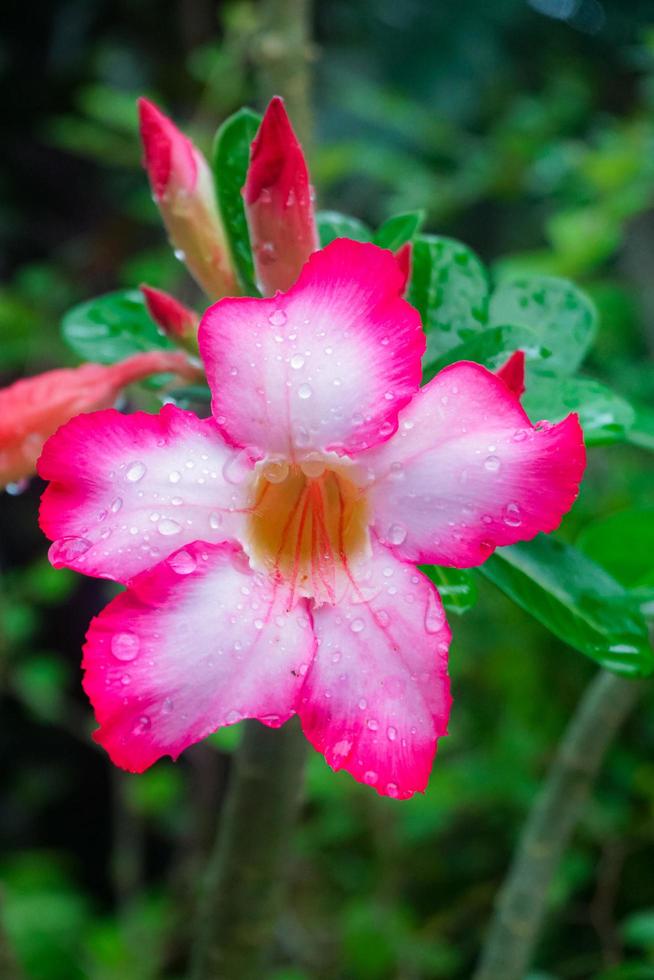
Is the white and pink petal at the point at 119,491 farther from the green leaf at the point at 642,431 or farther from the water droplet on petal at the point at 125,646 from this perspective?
the green leaf at the point at 642,431

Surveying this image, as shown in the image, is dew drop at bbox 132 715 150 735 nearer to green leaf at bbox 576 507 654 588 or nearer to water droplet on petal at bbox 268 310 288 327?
water droplet on petal at bbox 268 310 288 327

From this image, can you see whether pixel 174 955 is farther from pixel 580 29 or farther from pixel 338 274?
pixel 580 29

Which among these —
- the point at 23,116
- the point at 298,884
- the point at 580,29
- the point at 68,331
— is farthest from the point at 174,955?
the point at 580,29

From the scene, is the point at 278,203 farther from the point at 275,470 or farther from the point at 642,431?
the point at 642,431

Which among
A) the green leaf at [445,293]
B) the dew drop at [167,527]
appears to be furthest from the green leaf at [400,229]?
the dew drop at [167,527]

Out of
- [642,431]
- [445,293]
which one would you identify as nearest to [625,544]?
[642,431]
